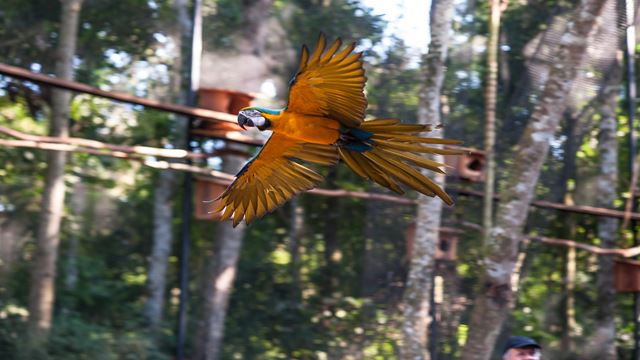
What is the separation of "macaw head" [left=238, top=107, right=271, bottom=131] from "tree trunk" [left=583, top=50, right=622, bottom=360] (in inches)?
182

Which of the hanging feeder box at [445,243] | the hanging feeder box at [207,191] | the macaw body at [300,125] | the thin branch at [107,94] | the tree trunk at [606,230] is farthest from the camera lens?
the tree trunk at [606,230]

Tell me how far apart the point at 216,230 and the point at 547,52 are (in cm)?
302

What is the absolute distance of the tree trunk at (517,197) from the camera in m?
5.54

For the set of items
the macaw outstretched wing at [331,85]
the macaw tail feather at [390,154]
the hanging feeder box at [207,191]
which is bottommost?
the hanging feeder box at [207,191]

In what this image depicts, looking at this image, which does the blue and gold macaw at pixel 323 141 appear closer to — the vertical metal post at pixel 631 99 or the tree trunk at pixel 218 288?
the tree trunk at pixel 218 288

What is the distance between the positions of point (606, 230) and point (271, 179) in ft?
13.8

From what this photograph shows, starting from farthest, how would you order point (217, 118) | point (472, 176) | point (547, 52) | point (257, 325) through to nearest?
point (257, 325) → point (547, 52) → point (472, 176) → point (217, 118)

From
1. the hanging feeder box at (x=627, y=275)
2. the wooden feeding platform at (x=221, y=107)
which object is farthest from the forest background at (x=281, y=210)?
the wooden feeding platform at (x=221, y=107)

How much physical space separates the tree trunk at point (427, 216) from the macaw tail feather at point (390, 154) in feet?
7.40

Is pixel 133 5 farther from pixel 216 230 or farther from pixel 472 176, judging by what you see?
pixel 472 176

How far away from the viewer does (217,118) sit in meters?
5.43

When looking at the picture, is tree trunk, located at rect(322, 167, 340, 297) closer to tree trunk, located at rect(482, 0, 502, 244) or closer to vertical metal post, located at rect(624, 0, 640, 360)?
tree trunk, located at rect(482, 0, 502, 244)

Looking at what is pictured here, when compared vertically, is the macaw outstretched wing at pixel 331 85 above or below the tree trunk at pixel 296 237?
above

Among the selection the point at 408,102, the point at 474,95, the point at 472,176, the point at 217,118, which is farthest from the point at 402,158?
the point at 474,95
